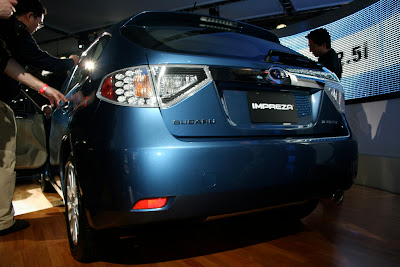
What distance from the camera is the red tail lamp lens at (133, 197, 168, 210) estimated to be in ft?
4.78

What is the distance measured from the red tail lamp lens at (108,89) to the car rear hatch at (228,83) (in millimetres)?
201

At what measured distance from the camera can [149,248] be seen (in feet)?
6.91

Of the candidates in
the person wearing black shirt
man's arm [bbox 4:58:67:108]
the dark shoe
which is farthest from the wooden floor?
the person wearing black shirt

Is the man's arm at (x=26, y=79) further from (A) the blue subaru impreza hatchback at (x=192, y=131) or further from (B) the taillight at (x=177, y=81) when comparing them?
(B) the taillight at (x=177, y=81)

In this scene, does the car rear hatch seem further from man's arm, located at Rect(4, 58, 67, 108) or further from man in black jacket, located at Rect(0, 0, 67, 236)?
man in black jacket, located at Rect(0, 0, 67, 236)

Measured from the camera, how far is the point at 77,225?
1937mm

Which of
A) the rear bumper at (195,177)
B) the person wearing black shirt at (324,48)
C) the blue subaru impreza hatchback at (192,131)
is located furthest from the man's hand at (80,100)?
the person wearing black shirt at (324,48)

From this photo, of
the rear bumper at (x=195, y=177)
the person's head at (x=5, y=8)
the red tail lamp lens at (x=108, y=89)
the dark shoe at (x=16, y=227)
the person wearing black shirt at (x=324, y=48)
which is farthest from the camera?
the person wearing black shirt at (x=324, y=48)

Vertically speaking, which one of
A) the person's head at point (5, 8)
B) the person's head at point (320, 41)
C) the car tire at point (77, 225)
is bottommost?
the car tire at point (77, 225)

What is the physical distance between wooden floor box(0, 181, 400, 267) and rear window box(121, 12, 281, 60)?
2.94 ft

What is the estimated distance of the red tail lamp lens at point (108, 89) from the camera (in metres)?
1.55

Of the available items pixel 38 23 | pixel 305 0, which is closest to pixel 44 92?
pixel 38 23

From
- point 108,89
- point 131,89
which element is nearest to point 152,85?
point 131,89

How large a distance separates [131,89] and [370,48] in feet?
12.9
